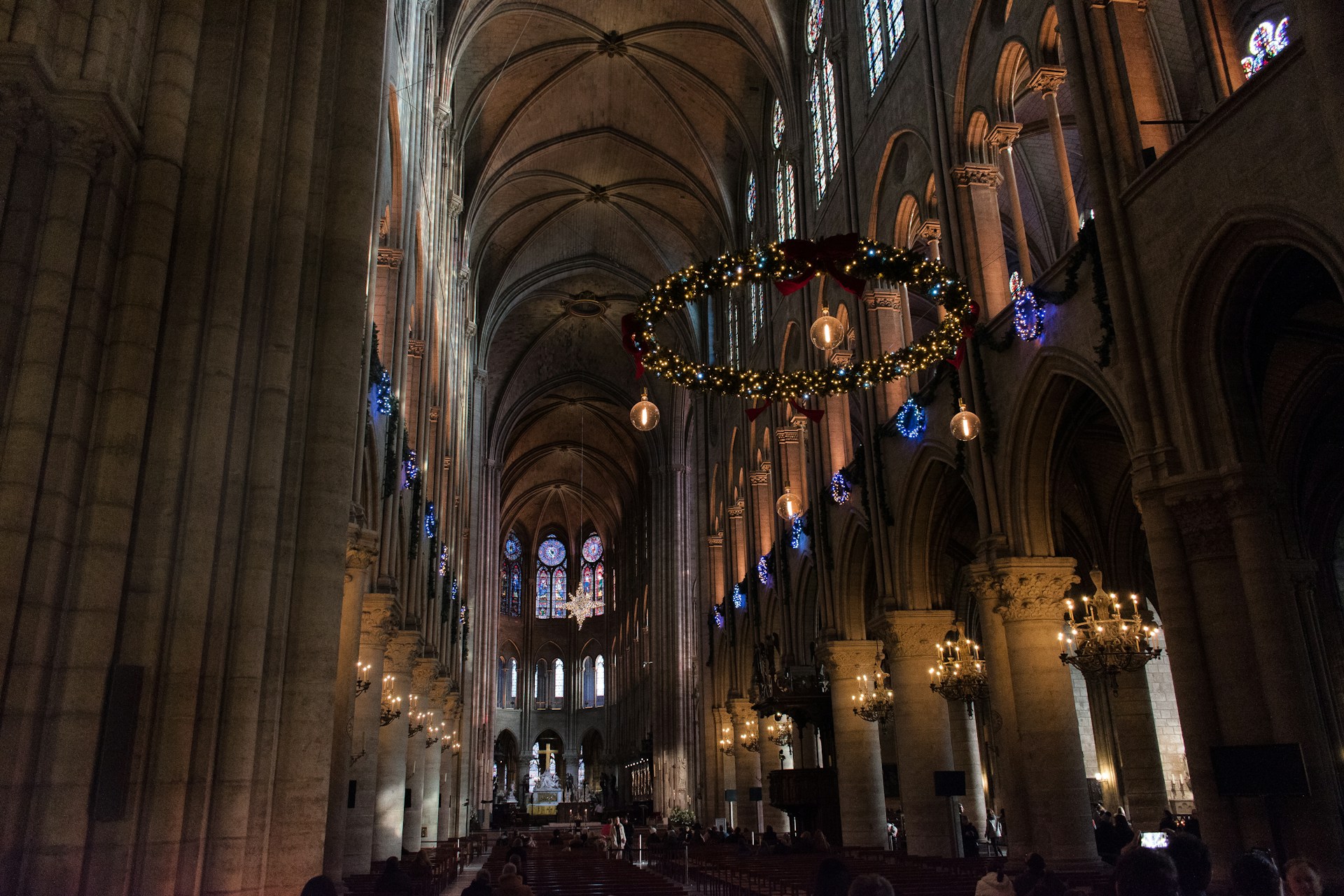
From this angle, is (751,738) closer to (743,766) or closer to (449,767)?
(743,766)

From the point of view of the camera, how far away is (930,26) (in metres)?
16.9

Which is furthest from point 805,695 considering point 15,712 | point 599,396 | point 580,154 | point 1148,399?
point 599,396

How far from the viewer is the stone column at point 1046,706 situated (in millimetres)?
13062

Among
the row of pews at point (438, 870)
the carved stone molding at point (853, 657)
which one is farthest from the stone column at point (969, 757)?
the row of pews at point (438, 870)

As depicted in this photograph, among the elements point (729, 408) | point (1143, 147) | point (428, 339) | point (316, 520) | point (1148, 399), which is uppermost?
point (729, 408)

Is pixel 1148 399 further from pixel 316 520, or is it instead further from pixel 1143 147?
pixel 316 520

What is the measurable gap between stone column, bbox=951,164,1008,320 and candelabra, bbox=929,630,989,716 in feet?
18.0

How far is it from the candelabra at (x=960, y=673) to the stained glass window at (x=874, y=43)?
1088 cm

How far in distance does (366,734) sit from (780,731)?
47.3 feet

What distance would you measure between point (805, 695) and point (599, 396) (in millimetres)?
28698

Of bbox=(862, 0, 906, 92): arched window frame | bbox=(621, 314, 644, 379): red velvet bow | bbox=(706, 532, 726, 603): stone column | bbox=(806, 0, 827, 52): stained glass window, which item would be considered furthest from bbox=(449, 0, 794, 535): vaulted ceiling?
bbox=(621, 314, 644, 379): red velvet bow

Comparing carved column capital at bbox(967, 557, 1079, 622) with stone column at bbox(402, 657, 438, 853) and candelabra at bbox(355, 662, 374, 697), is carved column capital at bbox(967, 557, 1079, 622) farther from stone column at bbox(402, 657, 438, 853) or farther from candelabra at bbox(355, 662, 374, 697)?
stone column at bbox(402, 657, 438, 853)

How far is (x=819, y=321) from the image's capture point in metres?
12.6

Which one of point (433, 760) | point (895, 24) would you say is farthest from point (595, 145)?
point (433, 760)
